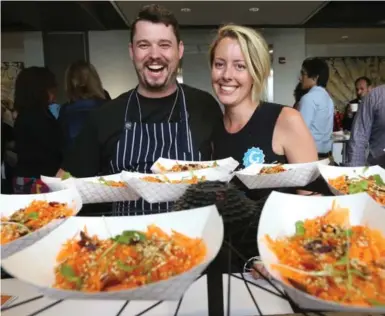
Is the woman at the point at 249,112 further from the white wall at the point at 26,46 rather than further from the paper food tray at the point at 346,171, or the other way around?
the white wall at the point at 26,46

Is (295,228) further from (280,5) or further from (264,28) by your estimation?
(264,28)

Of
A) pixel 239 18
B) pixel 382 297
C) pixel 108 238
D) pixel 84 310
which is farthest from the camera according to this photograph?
pixel 239 18

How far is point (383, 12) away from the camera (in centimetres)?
541

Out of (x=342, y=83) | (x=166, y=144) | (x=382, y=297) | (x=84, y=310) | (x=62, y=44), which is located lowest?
(x=84, y=310)

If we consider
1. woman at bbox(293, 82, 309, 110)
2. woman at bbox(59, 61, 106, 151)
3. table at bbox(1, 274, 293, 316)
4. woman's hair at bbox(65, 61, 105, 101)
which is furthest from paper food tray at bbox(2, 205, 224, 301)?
woman at bbox(293, 82, 309, 110)

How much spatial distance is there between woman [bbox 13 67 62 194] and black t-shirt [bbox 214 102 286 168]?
124cm

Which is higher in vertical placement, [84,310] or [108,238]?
[108,238]

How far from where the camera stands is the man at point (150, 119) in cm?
132

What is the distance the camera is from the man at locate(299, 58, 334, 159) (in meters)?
3.08

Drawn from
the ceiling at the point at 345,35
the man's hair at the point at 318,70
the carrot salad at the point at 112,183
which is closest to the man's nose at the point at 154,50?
the carrot salad at the point at 112,183

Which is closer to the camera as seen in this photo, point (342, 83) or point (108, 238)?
point (108, 238)

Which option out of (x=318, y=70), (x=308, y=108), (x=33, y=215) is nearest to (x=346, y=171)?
(x=33, y=215)

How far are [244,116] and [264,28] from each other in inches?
197

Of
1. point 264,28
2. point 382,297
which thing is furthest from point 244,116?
point 264,28
